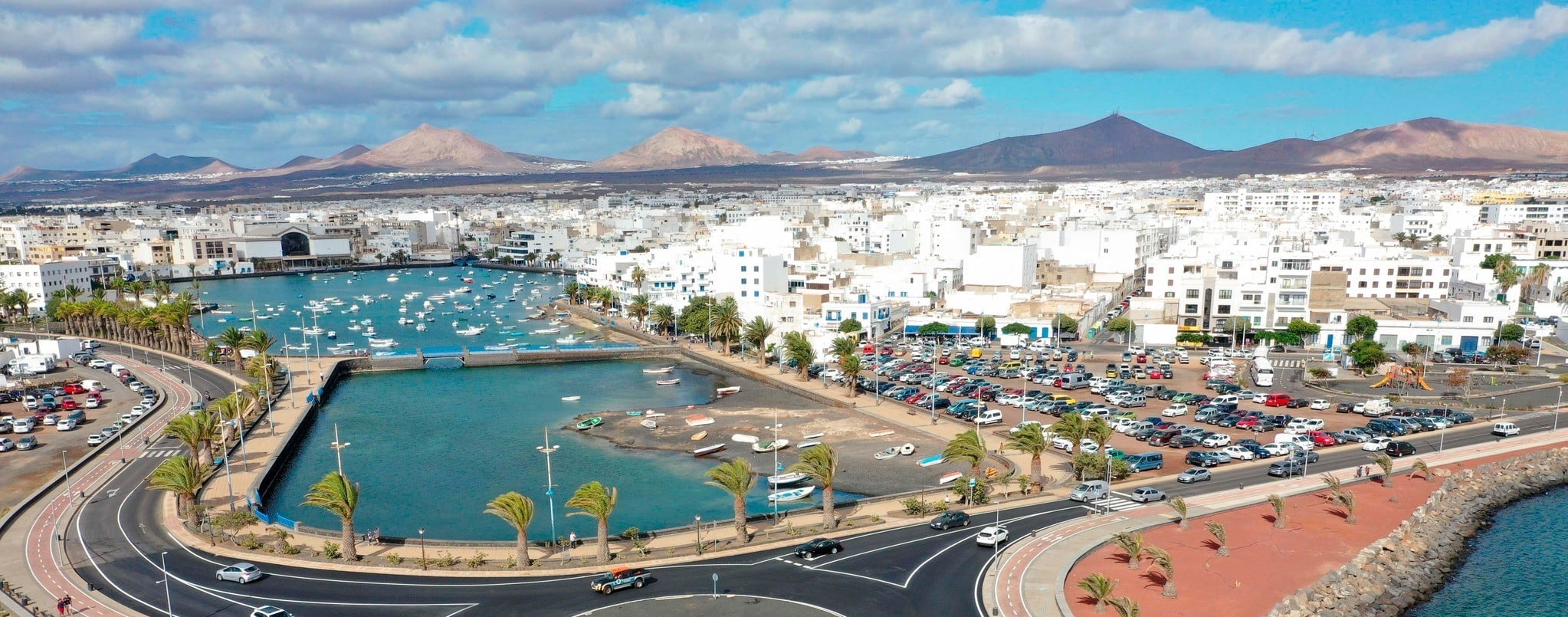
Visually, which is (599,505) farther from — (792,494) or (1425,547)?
(1425,547)

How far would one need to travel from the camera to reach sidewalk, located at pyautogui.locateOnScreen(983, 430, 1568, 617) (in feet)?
64.2

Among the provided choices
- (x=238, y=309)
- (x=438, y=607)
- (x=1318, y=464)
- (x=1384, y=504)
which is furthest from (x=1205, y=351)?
(x=238, y=309)

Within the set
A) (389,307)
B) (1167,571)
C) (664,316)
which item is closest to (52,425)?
(664,316)

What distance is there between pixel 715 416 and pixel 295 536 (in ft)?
63.3

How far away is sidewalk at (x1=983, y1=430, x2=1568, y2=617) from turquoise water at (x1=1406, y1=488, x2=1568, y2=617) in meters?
2.60

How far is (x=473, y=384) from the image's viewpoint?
51.1 meters

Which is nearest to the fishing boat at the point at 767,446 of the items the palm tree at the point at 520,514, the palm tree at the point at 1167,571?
the palm tree at the point at 520,514

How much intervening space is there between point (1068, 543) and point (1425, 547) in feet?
32.5

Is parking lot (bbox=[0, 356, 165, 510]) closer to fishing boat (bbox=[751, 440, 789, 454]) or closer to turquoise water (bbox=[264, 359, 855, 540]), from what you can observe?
turquoise water (bbox=[264, 359, 855, 540])

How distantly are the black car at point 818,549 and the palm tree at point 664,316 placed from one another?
4012cm

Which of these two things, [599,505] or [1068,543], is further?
[1068,543]

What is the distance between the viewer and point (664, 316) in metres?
61.5

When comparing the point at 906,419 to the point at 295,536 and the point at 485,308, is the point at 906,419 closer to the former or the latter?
the point at 295,536

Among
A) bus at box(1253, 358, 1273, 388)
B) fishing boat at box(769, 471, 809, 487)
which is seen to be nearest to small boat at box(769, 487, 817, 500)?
fishing boat at box(769, 471, 809, 487)
